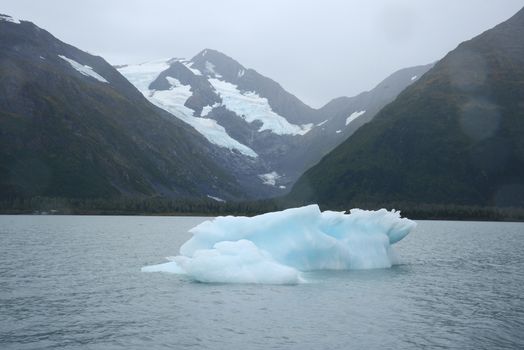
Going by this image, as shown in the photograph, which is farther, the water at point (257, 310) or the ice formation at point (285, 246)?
the ice formation at point (285, 246)

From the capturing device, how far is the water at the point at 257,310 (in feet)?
75.8

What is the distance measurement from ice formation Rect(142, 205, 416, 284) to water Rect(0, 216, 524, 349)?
1.38 meters

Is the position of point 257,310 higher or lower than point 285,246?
lower

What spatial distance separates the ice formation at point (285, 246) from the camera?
121ft

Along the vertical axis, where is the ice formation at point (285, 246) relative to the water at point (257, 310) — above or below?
above

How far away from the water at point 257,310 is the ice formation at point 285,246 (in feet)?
4.52

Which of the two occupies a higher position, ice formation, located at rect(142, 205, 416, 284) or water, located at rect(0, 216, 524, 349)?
ice formation, located at rect(142, 205, 416, 284)

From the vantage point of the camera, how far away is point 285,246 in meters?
41.6

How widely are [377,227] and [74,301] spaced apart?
94.2ft

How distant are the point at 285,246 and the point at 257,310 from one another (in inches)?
520

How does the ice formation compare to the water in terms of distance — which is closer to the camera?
the water

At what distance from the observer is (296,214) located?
137 feet

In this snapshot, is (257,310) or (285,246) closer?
(257,310)

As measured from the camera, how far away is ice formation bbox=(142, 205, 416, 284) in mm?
36969
